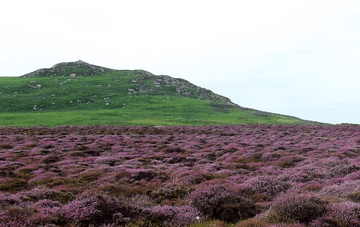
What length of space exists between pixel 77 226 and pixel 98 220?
0.63 meters

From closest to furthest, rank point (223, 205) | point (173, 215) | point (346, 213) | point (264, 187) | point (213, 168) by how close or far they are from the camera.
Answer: point (346, 213) < point (173, 215) < point (223, 205) < point (264, 187) < point (213, 168)

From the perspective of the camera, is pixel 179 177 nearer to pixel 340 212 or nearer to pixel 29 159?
pixel 340 212

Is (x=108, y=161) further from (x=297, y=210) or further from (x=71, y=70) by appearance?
(x=71, y=70)

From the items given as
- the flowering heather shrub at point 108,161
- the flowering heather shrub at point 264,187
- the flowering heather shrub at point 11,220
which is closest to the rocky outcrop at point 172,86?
the flowering heather shrub at point 108,161

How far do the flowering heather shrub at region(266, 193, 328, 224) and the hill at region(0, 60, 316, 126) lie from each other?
59099mm

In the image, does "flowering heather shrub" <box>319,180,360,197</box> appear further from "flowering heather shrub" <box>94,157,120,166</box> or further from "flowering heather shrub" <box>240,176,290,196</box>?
"flowering heather shrub" <box>94,157,120,166</box>

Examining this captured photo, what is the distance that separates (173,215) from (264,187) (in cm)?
482

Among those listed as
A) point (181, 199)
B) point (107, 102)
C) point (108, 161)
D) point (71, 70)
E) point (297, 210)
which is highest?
point (71, 70)

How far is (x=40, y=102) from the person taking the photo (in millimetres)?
91875

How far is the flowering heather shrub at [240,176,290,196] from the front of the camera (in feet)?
31.7

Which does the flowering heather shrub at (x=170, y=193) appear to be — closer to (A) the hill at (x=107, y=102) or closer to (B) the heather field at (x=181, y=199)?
(B) the heather field at (x=181, y=199)

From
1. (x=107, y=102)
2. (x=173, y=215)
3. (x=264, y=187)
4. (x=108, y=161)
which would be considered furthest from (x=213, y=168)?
(x=107, y=102)

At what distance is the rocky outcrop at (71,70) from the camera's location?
132 metres

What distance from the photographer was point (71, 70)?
Answer: 140m
